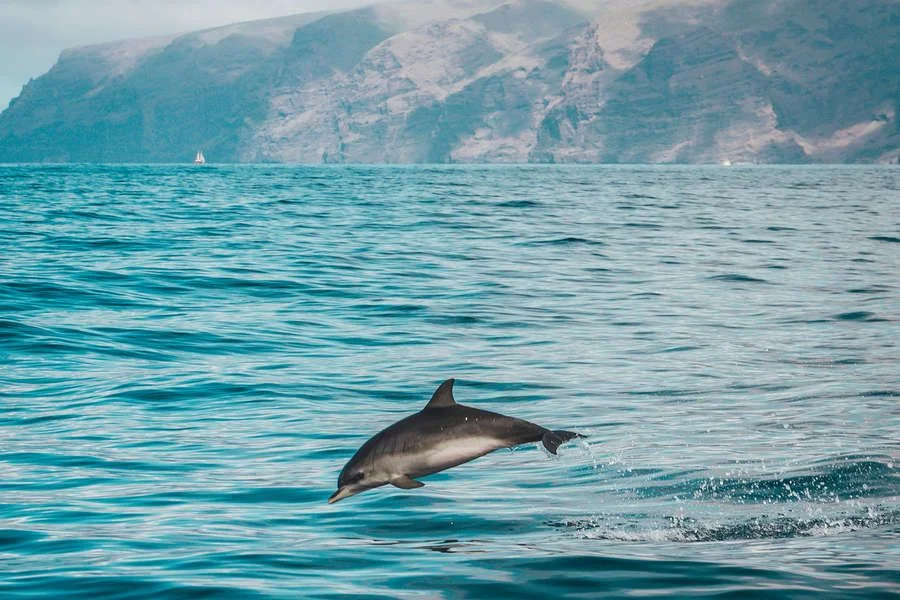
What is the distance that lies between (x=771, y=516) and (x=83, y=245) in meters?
27.1

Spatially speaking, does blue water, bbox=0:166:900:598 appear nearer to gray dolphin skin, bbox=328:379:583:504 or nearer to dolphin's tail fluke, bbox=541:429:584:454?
gray dolphin skin, bbox=328:379:583:504

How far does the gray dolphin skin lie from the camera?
7590 mm

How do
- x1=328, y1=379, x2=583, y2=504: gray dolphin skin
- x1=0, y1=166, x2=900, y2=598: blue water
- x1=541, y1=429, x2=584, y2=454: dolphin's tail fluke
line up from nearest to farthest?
x1=541, y1=429, x2=584, y2=454: dolphin's tail fluke
x1=328, y1=379, x2=583, y2=504: gray dolphin skin
x1=0, y1=166, x2=900, y2=598: blue water

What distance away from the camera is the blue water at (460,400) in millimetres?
7730

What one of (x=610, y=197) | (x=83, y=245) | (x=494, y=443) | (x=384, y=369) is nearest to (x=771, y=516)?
(x=494, y=443)

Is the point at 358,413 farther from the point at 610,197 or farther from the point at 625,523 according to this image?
the point at 610,197

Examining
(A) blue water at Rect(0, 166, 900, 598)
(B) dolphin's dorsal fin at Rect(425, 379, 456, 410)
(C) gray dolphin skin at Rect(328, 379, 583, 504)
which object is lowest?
(A) blue water at Rect(0, 166, 900, 598)

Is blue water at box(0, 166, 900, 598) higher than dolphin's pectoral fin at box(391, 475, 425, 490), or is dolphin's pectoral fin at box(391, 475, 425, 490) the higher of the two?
dolphin's pectoral fin at box(391, 475, 425, 490)

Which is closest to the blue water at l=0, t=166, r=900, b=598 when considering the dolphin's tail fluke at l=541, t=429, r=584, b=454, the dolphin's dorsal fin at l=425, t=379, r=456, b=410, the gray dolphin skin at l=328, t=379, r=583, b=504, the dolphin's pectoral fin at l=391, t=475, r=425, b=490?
the dolphin's pectoral fin at l=391, t=475, r=425, b=490

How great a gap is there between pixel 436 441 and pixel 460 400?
6.73m

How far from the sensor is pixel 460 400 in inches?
563

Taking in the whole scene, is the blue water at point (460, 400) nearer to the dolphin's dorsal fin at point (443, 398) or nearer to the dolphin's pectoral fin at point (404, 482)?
the dolphin's pectoral fin at point (404, 482)

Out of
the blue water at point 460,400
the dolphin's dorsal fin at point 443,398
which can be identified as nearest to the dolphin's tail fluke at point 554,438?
the dolphin's dorsal fin at point 443,398

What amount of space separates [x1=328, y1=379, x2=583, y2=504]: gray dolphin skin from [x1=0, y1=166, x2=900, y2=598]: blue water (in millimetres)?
634
